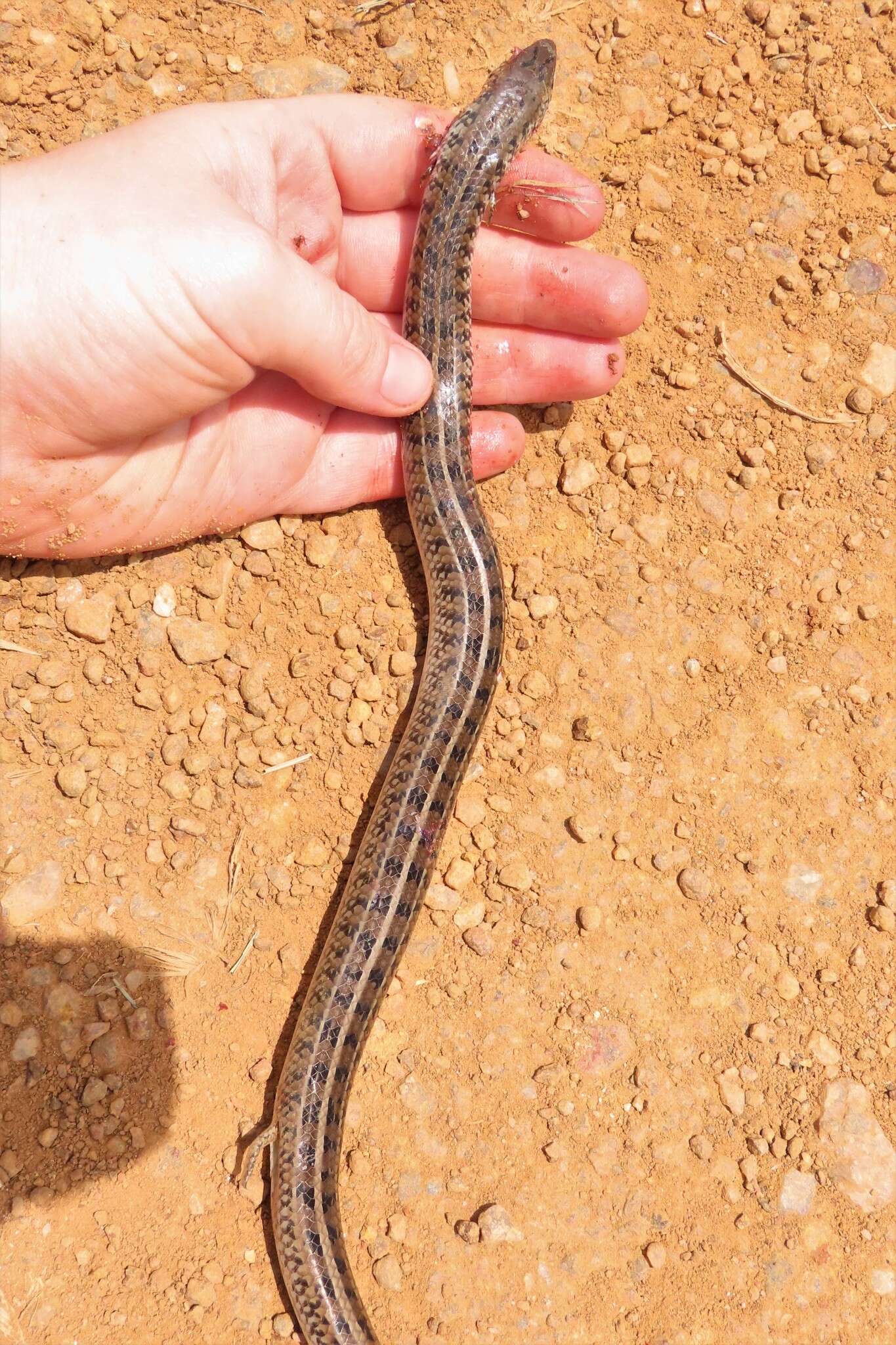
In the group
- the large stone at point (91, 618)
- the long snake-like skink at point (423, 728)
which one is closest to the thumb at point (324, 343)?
the long snake-like skink at point (423, 728)

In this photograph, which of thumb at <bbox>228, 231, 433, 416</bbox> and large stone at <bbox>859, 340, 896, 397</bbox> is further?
large stone at <bbox>859, 340, 896, 397</bbox>

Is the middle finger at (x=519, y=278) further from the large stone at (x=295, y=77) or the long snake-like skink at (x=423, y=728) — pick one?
the large stone at (x=295, y=77)

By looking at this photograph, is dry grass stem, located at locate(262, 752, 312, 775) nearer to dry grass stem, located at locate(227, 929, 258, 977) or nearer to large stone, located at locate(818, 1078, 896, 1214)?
dry grass stem, located at locate(227, 929, 258, 977)

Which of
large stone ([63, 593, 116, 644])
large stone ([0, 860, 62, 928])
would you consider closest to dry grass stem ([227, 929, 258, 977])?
large stone ([0, 860, 62, 928])

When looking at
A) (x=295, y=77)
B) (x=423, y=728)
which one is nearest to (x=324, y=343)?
(x=423, y=728)

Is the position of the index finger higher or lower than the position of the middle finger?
higher

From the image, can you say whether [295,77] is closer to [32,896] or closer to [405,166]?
[405,166]

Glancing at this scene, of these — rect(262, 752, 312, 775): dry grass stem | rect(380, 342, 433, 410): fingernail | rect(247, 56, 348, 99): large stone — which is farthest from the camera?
rect(247, 56, 348, 99): large stone
